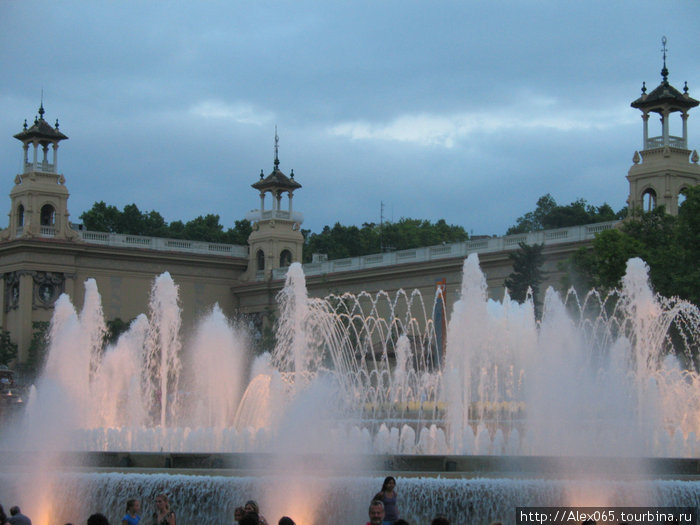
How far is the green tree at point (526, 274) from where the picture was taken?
1964 inches

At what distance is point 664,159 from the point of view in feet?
159

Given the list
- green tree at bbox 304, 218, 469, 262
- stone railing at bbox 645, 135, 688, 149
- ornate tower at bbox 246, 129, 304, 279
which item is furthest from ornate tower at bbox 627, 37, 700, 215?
green tree at bbox 304, 218, 469, 262

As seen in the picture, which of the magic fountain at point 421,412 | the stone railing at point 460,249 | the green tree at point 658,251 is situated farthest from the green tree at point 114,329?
the green tree at point 658,251

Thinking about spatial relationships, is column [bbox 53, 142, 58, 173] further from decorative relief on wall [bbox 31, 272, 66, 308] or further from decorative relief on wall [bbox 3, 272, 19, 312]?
decorative relief on wall [bbox 3, 272, 19, 312]

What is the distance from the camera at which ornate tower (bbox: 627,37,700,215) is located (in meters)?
48.0

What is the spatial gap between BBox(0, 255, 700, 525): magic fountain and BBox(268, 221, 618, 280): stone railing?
1041 cm

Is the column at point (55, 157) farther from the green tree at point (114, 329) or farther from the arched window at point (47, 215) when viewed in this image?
the green tree at point (114, 329)

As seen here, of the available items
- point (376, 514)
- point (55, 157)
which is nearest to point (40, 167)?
point (55, 157)

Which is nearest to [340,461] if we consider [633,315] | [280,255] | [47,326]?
[633,315]

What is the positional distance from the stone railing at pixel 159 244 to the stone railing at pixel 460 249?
12.6 feet

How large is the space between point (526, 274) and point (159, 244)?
24.5 metres

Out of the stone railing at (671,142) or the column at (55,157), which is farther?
the column at (55,157)

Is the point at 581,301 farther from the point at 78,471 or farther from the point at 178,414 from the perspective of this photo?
the point at 78,471

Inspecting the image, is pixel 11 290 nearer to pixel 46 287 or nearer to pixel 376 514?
pixel 46 287
